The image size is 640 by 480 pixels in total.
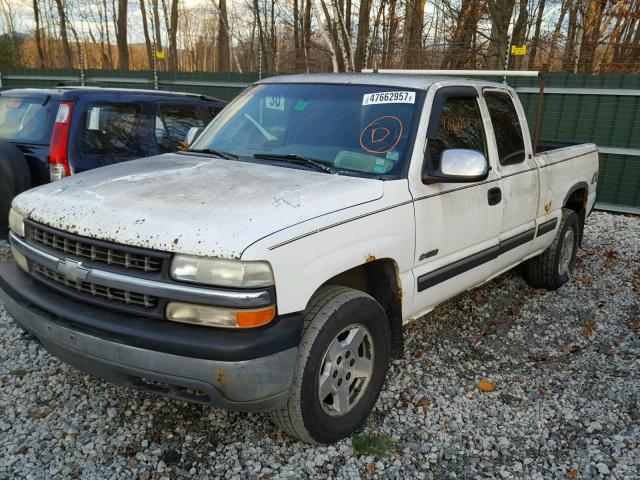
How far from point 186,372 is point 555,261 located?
4125 millimetres

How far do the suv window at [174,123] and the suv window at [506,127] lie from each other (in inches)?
136

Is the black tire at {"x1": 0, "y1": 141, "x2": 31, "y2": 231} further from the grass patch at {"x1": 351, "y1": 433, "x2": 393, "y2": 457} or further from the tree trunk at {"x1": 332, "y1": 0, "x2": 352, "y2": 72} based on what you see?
the tree trunk at {"x1": 332, "y1": 0, "x2": 352, "y2": 72}

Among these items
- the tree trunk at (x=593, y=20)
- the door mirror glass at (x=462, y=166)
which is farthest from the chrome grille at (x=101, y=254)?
the tree trunk at (x=593, y=20)

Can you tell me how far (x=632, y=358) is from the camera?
412 centimetres

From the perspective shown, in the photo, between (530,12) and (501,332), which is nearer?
(501,332)

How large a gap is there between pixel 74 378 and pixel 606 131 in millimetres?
9195

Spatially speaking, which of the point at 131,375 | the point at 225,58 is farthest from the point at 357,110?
the point at 225,58

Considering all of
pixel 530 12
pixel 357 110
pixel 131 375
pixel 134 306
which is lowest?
pixel 131 375

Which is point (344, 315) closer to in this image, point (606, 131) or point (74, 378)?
point (74, 378)

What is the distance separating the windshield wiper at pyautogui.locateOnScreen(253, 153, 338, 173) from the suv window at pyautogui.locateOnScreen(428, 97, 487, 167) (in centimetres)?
69

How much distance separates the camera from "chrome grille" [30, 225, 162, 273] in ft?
8.05

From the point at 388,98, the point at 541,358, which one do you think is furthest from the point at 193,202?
the point at 541,358

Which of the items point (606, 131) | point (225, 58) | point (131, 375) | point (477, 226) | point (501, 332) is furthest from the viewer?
point (225, 58)

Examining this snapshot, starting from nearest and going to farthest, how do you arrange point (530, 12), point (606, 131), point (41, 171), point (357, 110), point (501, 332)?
point (357, 110)
point (501, 332)
point (41, 171)
point (606, 131)
point (530, 12)
